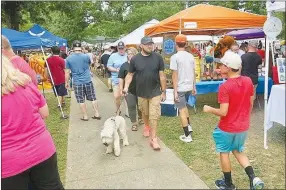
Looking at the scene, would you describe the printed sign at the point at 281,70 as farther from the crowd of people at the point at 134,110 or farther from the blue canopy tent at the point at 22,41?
the blue canopy tent at the point at 22,41

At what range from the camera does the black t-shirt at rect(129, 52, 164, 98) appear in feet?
15.9

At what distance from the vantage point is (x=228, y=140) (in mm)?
3352

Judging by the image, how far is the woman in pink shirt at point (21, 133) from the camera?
7.20 ft

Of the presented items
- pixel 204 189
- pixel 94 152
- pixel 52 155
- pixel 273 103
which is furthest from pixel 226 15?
pixel 52 155

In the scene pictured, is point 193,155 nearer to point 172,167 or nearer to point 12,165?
point 172,167

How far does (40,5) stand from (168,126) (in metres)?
14.9

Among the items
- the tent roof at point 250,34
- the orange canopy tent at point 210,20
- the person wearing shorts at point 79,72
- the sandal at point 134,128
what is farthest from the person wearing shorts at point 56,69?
the tent roof at point 250,34

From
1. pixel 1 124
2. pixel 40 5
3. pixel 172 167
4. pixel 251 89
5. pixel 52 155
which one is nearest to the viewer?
pixel 1 124

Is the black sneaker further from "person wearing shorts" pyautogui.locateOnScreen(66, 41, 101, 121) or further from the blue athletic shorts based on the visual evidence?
"person wearing shorts" pyautogui.locateOnScreen(66, 41, 101, 121)

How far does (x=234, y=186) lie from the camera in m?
3.50

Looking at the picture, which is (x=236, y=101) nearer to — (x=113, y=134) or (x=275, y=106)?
(x=275, y=106)

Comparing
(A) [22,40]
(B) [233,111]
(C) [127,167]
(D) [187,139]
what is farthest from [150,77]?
(A) [22,40]

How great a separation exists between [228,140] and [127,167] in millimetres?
1544

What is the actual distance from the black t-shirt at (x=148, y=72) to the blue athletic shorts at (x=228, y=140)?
5.62 feet
